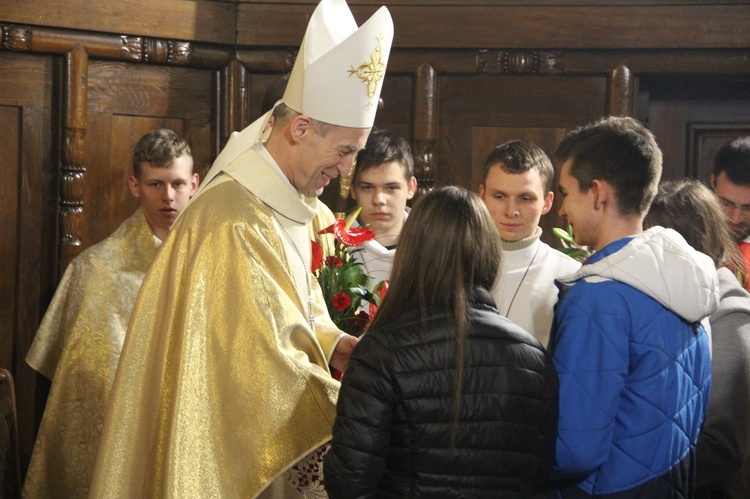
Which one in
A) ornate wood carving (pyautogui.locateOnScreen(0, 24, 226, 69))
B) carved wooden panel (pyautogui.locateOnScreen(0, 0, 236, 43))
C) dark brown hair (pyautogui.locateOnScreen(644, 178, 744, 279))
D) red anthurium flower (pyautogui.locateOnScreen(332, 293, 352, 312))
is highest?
carved wooden panel (pyautogui.locateOnScreen(0, 0, 236, 43))

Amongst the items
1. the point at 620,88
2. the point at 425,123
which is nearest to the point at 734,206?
the point at 620,88

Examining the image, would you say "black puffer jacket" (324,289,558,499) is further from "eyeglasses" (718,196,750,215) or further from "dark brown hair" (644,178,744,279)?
"eyeglasses" (718,196,750,215)

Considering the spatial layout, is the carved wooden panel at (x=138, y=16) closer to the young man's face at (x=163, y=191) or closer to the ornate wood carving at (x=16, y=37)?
the ornate wood carving at (x=16, y=37)

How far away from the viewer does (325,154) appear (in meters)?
2.92

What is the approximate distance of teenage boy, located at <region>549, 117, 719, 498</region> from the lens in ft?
7.70

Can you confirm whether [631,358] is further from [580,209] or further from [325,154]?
[325,154]

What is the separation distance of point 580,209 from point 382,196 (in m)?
1.58

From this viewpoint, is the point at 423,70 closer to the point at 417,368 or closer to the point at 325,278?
the point at 325,278

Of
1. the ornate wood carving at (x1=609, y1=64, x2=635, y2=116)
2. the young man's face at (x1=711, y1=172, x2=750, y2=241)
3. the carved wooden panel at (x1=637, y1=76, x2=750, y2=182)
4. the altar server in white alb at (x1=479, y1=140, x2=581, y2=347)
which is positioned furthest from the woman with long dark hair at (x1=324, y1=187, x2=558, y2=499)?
the carved wooden panel at (x1=637, y1=76, x2=750, y2=182)

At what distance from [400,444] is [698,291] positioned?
32.1 inches

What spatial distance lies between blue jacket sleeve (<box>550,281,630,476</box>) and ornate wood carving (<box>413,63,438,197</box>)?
107 inches

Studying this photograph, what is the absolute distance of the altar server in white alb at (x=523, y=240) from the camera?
341cm

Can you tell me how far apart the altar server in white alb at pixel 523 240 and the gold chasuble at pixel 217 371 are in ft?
2.91

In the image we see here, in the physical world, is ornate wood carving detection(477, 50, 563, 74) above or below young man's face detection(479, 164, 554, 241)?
above
